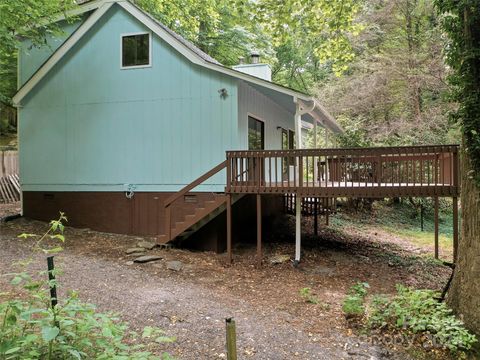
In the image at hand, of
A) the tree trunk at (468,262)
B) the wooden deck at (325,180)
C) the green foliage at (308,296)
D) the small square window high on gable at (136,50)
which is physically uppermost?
the small square window high on gable at (136,50)

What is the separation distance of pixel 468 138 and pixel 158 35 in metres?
8.15

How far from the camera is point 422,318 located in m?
5.31

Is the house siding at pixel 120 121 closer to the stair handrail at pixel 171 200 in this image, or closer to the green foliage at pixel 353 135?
the stair handrail at pixel 171 200

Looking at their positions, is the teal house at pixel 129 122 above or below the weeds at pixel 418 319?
above

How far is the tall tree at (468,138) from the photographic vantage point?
5203 mm

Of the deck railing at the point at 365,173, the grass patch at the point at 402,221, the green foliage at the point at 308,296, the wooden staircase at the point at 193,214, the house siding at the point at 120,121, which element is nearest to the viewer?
the green foliage at the point at 308,296

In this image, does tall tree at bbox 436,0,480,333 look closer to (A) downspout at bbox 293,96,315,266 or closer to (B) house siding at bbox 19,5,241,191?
(A) downspout at bbox 293,96,315,266

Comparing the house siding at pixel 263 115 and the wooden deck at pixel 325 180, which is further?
the house siding at pixel 263 115

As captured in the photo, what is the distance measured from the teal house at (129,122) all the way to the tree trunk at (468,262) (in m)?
4.96

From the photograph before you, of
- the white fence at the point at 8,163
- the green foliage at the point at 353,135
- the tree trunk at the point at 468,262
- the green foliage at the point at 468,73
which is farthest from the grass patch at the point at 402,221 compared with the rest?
the white fence at the point at 8,163

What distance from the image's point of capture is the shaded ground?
16.4ft

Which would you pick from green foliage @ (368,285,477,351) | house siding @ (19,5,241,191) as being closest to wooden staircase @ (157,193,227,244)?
house siding @ (19,5,241,191)

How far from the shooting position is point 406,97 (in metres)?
19.0

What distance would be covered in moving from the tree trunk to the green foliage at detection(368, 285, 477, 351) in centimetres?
17
